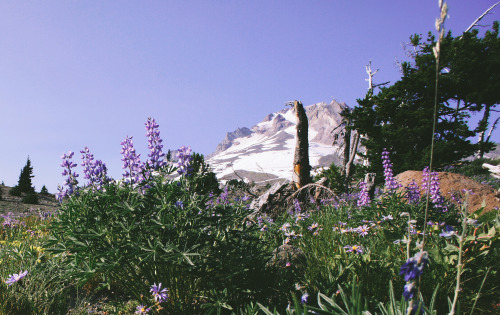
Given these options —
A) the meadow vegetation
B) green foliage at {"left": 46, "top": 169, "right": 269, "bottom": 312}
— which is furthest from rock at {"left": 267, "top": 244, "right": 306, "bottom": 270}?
green foliage at {"left": 46, "top": 169, "right": 269, "bottom": 312}

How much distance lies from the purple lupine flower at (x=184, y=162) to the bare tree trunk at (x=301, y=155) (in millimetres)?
7486

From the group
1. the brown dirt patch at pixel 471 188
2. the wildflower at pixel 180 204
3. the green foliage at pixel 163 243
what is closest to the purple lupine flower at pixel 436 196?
the brown dirt patch at pixel 471 188

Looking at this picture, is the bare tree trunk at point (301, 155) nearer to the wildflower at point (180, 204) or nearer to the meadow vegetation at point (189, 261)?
the meadow vegetation at point (189, 261)

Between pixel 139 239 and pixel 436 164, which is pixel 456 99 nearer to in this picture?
pixel 436 164

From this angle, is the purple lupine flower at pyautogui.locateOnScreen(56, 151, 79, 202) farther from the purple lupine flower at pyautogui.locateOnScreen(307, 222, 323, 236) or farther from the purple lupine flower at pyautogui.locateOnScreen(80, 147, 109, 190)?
the purple lupine flower at pyautogui.locateOnScreen(307, 222, 323, 236)

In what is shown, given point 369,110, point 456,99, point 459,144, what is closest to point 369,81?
point 456,99

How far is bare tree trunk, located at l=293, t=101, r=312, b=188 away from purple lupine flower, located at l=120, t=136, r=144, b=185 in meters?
7.42

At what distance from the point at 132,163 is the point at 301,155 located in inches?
317

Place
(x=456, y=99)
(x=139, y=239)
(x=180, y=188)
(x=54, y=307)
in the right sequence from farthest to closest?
(x=456, y=99) < (x=54, y=307) < (x=180, y=188) < (x=139, y=239)

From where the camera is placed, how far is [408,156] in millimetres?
15180

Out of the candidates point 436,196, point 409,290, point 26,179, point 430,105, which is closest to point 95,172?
point 409,290

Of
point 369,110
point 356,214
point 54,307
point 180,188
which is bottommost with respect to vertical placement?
point 54,307

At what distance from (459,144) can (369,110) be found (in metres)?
4.61

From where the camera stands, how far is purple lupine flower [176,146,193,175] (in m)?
2.67
